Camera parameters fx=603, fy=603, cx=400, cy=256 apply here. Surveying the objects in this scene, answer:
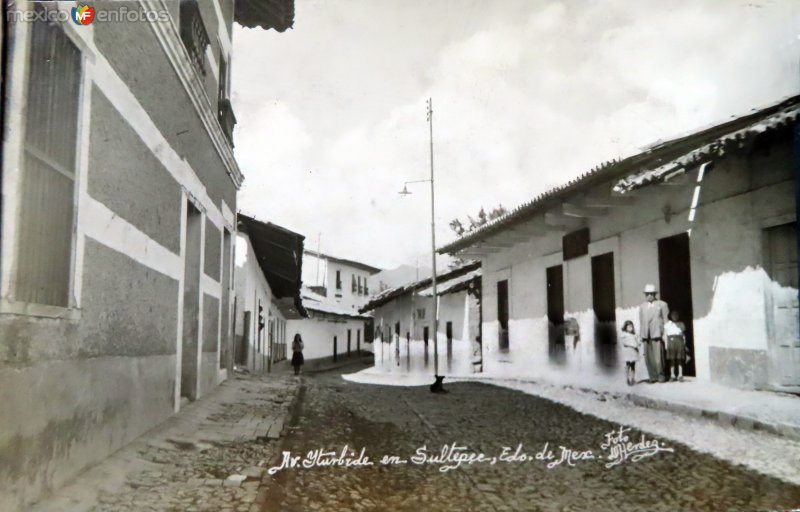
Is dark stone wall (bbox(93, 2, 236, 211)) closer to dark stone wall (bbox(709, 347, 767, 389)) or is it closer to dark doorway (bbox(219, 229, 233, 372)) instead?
dark doorway (bbox(219, 229, 233, 372))

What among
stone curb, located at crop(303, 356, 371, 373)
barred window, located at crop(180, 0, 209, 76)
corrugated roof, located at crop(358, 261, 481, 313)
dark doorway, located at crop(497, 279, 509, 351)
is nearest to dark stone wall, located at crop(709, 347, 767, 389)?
barred window, located at crop(180, 0, 209, 76)

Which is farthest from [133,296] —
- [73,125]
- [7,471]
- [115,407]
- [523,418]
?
[523,418]

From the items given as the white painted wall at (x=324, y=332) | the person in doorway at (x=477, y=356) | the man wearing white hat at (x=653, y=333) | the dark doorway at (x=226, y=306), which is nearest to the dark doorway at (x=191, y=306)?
the dark doorway at (x=226, y=306)

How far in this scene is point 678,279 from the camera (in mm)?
5641

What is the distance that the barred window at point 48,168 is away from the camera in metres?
2.39

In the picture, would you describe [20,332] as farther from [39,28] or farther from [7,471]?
[39,28]

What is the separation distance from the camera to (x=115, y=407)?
344 centimetres

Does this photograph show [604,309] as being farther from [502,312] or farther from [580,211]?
[502,312]

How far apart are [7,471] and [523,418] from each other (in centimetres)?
390

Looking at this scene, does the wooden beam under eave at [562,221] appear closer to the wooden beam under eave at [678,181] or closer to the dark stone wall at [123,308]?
the wooden beam under eave at [678,181]

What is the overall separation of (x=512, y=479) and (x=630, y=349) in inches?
102

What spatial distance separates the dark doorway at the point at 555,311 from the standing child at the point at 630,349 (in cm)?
142

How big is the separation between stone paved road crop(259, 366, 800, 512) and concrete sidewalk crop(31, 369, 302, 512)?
18 cm

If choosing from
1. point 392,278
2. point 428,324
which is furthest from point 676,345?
point 392,278
